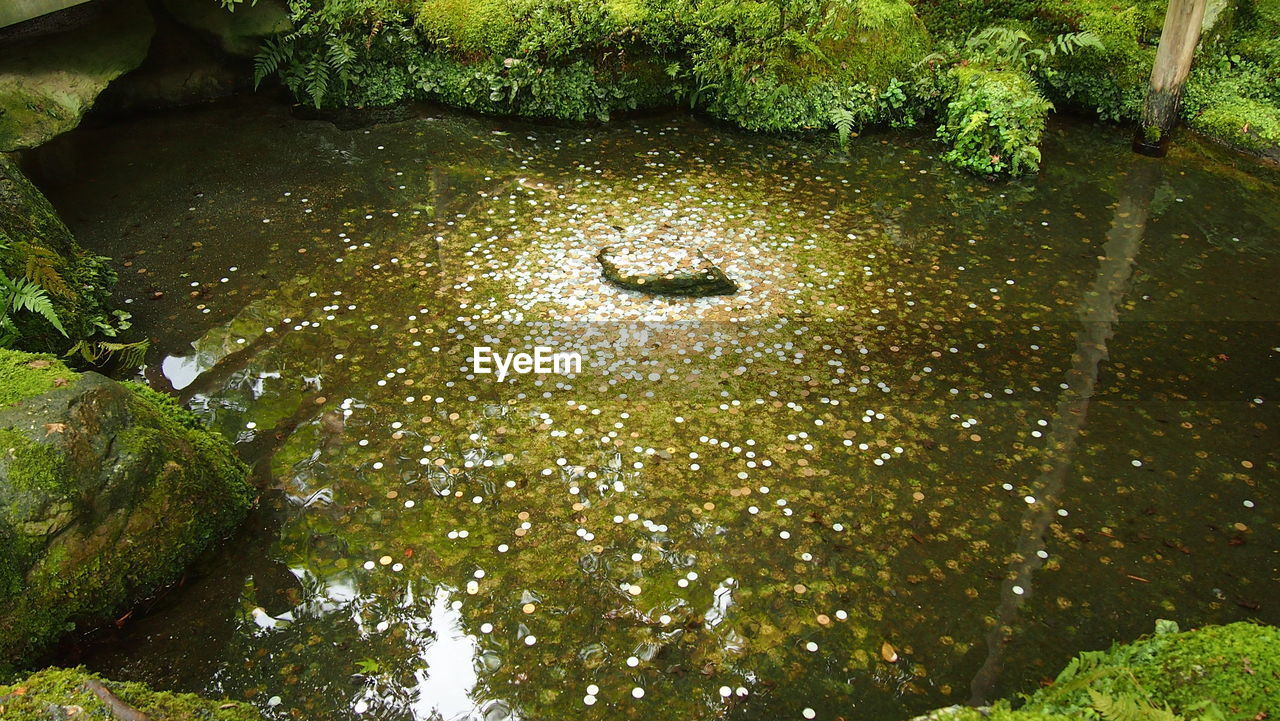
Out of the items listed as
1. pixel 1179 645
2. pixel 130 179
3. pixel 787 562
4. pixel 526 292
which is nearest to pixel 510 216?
pixel 526 292

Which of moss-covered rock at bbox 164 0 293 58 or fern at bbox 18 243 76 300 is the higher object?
moss-covered rock at bbox 164 0 293 58

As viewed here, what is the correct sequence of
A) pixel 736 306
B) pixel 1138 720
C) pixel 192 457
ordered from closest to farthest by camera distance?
pixel 1138 720, pixel 192 457, pixel 736 306

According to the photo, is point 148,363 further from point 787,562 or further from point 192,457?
point 787,562

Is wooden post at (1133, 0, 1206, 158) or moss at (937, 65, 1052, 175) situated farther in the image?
wooden post at (1133, 0, 1206, 158)

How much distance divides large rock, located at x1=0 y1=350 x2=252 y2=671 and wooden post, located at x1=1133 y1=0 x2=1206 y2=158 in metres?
9.36

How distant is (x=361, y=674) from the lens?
3.62 m

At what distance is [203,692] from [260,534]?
93cm

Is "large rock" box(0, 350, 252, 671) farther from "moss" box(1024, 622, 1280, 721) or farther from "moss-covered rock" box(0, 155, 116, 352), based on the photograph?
"moss" box(1024, 622, 1280, 721)

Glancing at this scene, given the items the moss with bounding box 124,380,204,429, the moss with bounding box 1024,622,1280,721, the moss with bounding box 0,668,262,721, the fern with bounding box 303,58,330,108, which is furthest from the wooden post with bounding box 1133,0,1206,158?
the moss with bounding box 0,668,262,721

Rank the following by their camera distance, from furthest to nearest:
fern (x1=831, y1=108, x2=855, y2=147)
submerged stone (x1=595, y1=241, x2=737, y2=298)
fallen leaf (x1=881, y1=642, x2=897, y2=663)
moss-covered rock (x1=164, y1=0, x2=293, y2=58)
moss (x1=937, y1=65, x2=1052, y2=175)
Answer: moss-covered rock (x1=164, y1=0, x2=293, y2=58)
fern (x1=831, y1=108, x2=855, y2=147)
moss (x1=937, y1=65, x2=1052, y2=175)
submerged stone (x1=595, y1=241, x2=737, y2=298)
fallen leaf (x1=881, y1=642, x2=897, y2=663)

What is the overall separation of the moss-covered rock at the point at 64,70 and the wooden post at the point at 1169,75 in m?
10.4

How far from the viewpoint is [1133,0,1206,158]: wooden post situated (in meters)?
8.45

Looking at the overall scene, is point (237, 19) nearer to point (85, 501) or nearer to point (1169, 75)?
point (85, 501)

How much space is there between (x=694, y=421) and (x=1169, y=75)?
709 cm
